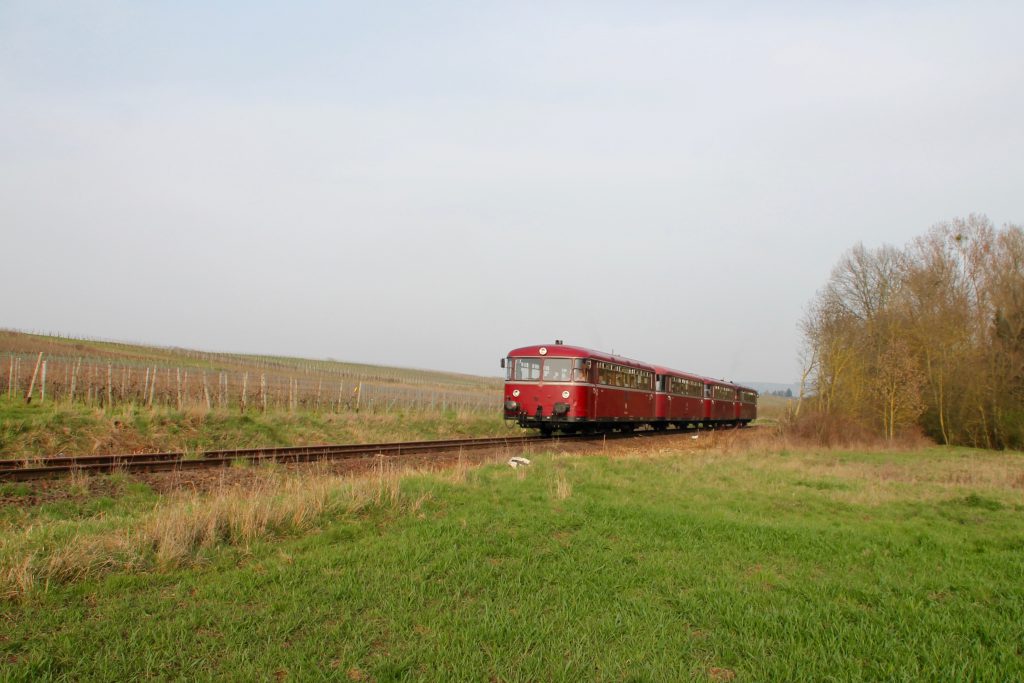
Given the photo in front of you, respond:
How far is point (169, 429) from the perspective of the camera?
60.6 feet

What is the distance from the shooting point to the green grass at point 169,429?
15938mm

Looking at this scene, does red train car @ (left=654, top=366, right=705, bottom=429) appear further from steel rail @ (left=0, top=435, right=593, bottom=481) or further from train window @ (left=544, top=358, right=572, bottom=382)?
steel rail @ (left=0, top=435, right=593, bottom=481)

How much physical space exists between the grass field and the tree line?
22.7 m

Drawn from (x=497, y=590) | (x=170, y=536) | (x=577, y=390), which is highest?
(x=577, y=390)

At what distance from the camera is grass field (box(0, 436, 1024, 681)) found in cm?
450

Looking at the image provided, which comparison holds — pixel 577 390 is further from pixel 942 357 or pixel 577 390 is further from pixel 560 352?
pixel 942 357

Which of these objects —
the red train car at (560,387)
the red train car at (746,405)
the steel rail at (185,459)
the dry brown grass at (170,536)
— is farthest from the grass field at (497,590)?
the red train car at (746,405)

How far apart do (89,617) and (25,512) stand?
5.57m

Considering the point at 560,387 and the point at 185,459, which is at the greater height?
the point at 560,387

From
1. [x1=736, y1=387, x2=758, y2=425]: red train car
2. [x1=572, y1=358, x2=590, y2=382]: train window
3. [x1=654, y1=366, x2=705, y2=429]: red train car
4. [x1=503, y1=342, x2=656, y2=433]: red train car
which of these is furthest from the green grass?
[x1=736, y1=387, x2=758, y2=425]: red train car

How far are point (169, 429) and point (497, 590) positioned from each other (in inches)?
612

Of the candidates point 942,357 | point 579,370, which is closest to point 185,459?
point 579,370

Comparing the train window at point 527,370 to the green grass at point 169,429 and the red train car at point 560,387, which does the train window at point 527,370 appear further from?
the green grass at point 169,429

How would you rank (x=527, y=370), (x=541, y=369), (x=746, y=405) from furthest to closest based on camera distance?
(x=746, y=405), (x=527, y=370), (x=541, y=369)
